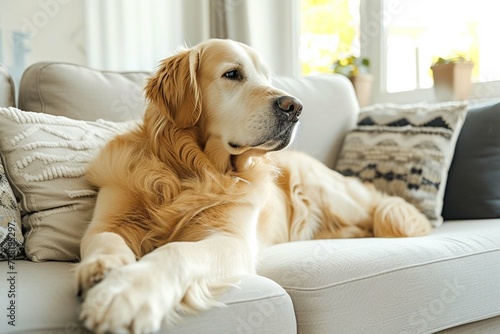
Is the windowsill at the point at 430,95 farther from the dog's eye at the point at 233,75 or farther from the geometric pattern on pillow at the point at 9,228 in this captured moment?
the geometric pattern on pillow at the point at 9,228

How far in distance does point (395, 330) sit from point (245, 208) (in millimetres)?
498

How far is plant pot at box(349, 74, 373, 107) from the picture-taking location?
3.33 metres

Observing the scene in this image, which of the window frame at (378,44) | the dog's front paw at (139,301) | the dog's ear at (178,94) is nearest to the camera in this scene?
the dog's front paw at (139,301)

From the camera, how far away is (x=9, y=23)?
141 inches

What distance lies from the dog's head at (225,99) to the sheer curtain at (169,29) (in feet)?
6.97

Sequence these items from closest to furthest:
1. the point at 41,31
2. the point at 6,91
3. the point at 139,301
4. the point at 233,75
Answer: the point at 139,301 → the point at 233,75 → the point at 6,91 → the point at 41,31

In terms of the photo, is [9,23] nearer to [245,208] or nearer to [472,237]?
[245,208]

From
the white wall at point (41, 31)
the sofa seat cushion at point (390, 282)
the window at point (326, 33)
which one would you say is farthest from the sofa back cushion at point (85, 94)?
the white wall at point (41, 31)

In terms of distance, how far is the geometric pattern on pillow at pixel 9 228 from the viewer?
4.73 feet

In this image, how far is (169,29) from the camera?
13.0 ft

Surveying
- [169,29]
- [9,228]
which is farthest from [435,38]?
[9,228]

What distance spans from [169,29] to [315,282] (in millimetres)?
2968

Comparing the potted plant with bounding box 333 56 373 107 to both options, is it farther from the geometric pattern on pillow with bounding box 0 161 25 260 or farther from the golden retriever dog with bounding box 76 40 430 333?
the geometric pattern on pillow with bounding box 0 161 25 260

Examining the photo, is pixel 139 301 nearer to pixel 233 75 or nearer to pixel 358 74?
pixel 233 75
